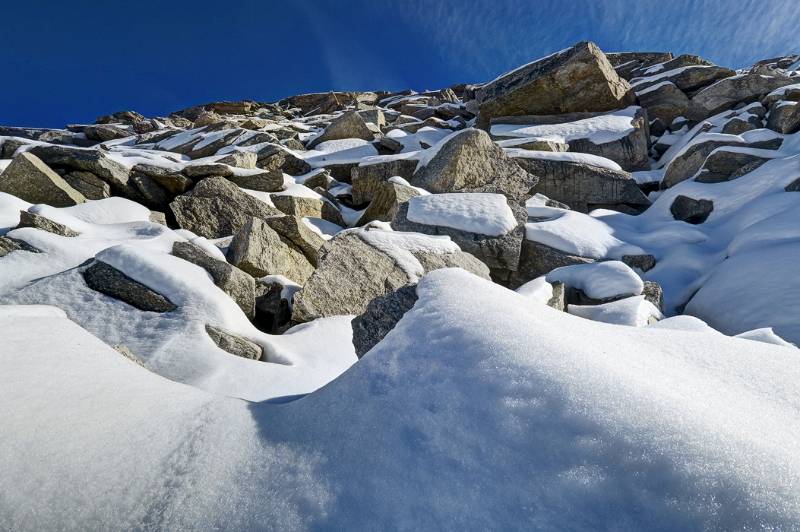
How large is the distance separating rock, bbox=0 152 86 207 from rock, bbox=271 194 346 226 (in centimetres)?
367

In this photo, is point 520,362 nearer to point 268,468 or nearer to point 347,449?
point 347,449

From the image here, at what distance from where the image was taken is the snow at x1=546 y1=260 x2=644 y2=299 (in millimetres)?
5738

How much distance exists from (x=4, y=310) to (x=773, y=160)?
45.6ft

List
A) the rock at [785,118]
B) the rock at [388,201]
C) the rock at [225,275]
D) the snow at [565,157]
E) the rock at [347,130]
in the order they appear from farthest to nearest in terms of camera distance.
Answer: the rock at [347,130], the rock at [785,118], the snow at [565,157], the rock at [388,201], the rock at [225,275]

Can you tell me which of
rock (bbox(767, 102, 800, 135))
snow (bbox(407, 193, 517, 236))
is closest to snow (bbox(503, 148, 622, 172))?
snow (bbox(407, 193, 517, 236))

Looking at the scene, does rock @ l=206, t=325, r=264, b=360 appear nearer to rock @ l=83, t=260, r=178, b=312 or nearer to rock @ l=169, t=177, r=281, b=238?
rock @ l=83, t=260, r=178, b=312

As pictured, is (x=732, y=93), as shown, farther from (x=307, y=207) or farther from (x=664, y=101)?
(x=307, y=207)

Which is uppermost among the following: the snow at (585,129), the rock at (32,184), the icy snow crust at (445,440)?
the snow at (585,129)

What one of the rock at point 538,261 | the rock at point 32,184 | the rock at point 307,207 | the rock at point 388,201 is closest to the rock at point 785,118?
the rock at point 538,261

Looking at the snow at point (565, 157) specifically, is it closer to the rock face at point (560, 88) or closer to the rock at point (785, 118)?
the rock at point (785, 118)

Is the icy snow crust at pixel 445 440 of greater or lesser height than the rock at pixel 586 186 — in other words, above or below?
below

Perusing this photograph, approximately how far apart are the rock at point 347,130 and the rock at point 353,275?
15.2 metres

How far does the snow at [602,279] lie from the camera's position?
5738 mm

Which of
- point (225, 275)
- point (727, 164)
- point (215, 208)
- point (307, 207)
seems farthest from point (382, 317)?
point (727, 164)
